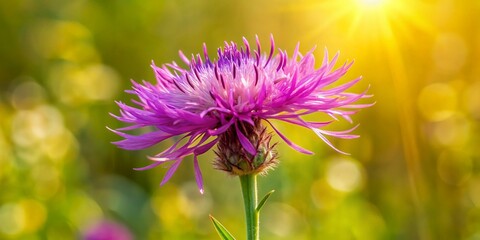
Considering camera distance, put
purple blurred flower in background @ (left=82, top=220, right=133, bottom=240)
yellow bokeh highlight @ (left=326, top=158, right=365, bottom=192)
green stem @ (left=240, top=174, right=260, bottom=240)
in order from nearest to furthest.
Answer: green stem @ (left=240, top=174, right=260, bottom=240)
purple blurred flower in background @ (left=82, top=220, right=133, bottom=240)
yellow bokeh highlight @ (left=326, top=158, right=365, bottom=192)

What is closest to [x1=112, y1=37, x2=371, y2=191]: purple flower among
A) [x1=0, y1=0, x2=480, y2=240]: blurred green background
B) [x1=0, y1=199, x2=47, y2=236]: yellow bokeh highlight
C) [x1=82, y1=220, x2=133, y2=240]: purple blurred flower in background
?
[x1=82, y1=220, x2=133, y2=240]: purple blurred flower in background

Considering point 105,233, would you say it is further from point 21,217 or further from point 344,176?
point 344,176

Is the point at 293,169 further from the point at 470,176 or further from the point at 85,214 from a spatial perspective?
the point at 85,214

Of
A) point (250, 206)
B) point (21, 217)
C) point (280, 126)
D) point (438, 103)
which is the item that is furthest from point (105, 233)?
point (438, 103)

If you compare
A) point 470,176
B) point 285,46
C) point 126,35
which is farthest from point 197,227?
point 126,35

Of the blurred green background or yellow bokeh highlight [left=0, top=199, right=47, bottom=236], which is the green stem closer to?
the blurred green background

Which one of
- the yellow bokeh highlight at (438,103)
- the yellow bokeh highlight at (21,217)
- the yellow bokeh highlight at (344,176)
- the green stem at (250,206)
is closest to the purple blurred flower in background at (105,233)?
Result: the yellow bokeh highlight at (21,217)
